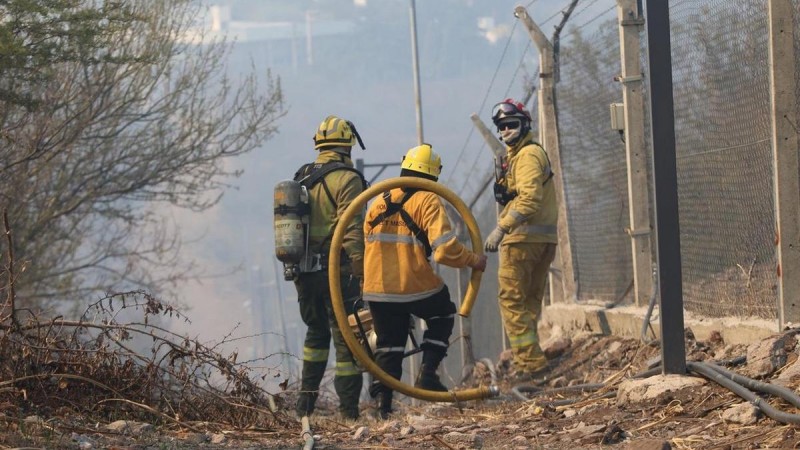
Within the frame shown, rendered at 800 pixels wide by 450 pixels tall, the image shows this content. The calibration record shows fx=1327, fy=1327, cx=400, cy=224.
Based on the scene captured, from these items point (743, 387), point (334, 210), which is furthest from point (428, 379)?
point (743, 387)

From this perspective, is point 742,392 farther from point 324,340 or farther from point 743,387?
point 324,340

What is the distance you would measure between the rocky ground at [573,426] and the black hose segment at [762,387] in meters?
0.05

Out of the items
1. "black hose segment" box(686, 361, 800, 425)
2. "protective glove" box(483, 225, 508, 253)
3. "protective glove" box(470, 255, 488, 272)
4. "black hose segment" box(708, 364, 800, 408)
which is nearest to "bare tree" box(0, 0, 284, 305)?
"protective glove" box(483, 225, 508, 253)

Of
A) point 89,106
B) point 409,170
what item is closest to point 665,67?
point 409,170

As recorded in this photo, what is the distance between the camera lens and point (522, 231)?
30.6 feet

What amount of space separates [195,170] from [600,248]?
1483 cm

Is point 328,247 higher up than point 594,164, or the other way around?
point 594,164

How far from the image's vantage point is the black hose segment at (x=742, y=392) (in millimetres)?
5302

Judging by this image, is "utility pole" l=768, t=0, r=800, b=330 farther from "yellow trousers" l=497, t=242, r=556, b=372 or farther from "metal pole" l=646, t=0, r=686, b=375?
"yellow trousers" l=497, t=242, r=556, b=372

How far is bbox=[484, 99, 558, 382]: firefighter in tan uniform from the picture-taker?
9148mm

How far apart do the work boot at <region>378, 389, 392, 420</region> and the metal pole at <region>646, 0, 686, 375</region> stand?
7.49 ft

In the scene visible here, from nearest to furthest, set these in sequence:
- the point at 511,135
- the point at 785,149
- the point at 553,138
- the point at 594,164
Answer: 1. the point at 785,149
2. the point at 511,135
3. the point at 594,164
4. the point at 553,138

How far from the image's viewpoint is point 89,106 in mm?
19484

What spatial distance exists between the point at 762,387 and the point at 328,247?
11.5 feet
